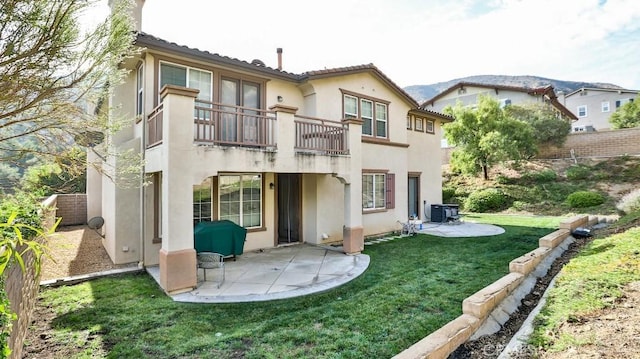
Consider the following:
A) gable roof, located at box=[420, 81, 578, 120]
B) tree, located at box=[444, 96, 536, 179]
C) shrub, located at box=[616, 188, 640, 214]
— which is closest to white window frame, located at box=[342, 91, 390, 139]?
tree, located at box=[444, 96, 536, 179]

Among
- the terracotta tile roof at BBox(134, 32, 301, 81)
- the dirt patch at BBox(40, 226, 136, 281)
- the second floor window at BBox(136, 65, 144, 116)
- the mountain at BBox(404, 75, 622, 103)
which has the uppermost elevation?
the mountain at BBox(404, 75, 622, 103)

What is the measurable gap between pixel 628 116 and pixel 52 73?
44.0 metres

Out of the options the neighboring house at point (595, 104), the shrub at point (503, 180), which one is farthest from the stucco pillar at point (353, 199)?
the neighboring house at point (595, 104)

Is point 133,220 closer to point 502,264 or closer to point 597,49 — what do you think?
point 502,264

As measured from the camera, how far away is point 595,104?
4084 cm

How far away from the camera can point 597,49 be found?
1503cm

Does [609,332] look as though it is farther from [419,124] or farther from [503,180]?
[503,180]

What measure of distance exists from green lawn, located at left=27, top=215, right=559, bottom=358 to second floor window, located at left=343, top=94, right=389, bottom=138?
6.22m

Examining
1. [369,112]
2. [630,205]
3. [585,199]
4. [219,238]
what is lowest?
[219,238]

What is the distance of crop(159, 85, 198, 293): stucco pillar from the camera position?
6449 millimetres

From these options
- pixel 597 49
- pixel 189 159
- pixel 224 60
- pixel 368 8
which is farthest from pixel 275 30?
pixel 597 49

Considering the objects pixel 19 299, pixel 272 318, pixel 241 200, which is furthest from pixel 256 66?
pixel 19 299

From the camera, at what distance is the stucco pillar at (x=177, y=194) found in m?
6.45

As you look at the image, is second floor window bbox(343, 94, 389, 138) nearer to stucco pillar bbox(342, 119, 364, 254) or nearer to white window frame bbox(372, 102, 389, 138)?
white window frame bbox(372, 102, 389, 138)
